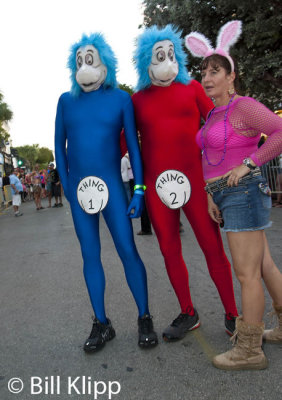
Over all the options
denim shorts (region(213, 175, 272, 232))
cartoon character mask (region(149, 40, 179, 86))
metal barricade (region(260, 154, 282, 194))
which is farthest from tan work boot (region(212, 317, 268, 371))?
metal barricade (region(260, 154, 282, 194))

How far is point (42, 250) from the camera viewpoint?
6.20 m

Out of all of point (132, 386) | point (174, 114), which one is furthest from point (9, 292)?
point (174, 114)

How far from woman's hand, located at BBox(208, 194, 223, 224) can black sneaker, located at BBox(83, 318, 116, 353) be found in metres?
1.08

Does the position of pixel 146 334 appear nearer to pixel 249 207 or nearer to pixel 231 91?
pixel 249 207

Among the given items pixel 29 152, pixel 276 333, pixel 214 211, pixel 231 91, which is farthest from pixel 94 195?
pixel 29 152

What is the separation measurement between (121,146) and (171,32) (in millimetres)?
845

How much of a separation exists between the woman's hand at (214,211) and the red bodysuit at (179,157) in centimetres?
20

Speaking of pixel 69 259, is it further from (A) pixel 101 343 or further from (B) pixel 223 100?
(B) pixel 223 100

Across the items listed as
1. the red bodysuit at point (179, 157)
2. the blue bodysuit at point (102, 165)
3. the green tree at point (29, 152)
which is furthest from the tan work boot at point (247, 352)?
the green tree at point (29, 152)

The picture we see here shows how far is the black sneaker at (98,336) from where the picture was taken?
2.53 m

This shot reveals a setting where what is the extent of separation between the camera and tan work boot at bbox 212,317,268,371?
2.14m

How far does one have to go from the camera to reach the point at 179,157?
257cm

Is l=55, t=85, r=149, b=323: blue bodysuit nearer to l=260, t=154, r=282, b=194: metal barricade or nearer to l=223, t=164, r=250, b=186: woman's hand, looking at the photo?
l=223, t=164, r=250, b=186: woman's hand

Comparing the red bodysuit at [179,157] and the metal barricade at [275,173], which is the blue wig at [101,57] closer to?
the red bodysuit at [179,157]
